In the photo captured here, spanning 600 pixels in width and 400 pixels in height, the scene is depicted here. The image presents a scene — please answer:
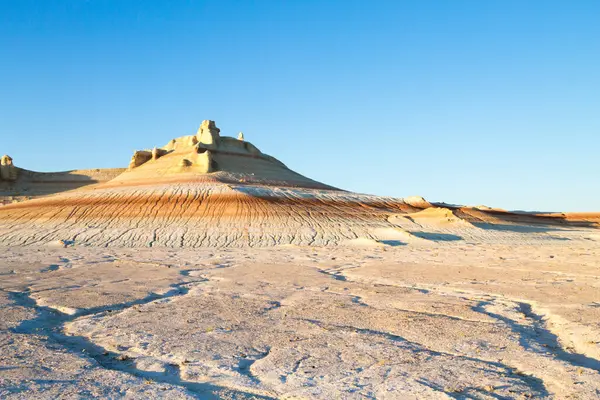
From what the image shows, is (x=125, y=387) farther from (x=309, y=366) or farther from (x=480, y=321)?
(x=480, y=321)

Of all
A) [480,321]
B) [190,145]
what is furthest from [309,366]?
[190,145]

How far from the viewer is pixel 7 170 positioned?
2445 inches

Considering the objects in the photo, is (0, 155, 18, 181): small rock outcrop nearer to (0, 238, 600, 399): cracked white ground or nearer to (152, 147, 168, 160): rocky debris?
(152, 147, 168, 160): rocky debris

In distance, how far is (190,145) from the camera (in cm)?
4506

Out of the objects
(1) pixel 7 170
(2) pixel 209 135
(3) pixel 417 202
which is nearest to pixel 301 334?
(3) pixel 417 202

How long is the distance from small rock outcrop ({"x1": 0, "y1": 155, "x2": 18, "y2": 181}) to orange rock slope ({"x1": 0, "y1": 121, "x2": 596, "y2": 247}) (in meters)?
31.0

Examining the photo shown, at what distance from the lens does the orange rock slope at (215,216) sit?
74.1ft

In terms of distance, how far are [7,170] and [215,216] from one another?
47.7 meters

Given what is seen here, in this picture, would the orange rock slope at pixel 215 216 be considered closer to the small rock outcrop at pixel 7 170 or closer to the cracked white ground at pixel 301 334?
the cracked white ground at pixel 301 334

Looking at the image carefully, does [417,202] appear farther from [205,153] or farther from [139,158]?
[139,158]

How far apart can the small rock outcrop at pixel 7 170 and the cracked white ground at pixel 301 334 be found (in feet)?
189

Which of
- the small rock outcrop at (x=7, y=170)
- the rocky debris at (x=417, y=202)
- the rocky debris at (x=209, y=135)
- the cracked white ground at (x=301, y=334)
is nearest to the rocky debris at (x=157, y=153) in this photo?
the rocky debris at (x=209, y=135)

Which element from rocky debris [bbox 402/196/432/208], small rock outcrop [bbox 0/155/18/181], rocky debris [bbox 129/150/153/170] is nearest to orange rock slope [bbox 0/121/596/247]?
rocky debris [bbox 402/196/432/208]

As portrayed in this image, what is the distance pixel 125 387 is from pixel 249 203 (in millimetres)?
24252
